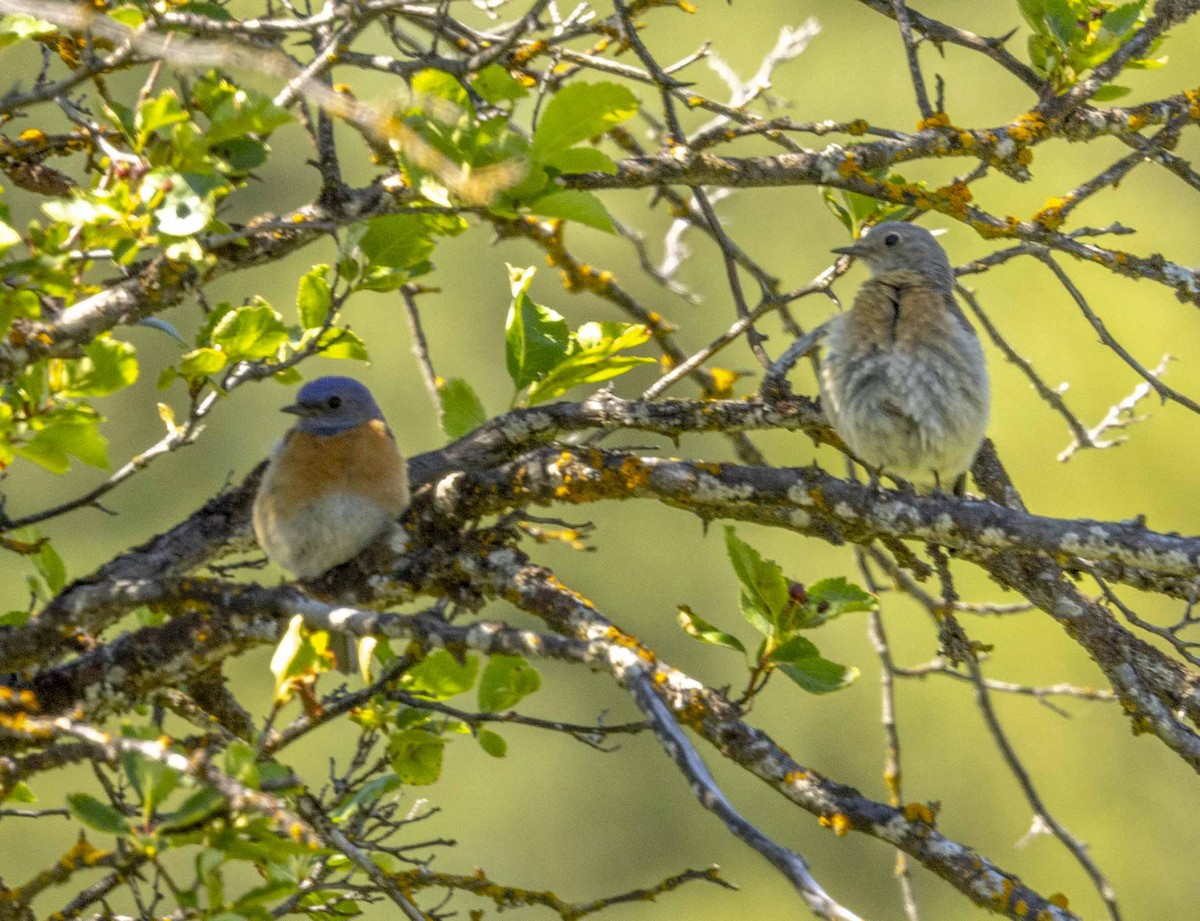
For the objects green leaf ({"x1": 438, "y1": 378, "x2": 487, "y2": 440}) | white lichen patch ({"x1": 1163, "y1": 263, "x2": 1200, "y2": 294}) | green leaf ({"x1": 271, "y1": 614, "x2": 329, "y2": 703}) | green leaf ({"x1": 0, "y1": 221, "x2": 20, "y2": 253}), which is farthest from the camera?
green leaf ({"x1": 438, "y1": 378, "x2": 487, "y2": 440})

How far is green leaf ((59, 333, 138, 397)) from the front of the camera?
3129 millimetres

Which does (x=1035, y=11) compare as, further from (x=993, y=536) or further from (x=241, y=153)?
(x=241, y=153)

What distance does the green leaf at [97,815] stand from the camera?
2438 millimetres

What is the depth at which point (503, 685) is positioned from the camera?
3.85 m

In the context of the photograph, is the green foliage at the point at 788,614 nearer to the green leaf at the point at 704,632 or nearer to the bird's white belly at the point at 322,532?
the green leaf at the point at 704,632

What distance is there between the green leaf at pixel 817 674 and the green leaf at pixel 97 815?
1689 mm

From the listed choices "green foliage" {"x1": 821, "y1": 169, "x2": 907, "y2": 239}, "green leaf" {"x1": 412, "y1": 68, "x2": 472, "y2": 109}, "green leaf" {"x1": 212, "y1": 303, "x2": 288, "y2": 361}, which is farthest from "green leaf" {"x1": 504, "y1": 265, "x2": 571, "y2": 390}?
"green foliage" {"x1": 821, "y1": 169, "x2": 907, "y2": 239}

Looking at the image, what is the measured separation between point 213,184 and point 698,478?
146 cm

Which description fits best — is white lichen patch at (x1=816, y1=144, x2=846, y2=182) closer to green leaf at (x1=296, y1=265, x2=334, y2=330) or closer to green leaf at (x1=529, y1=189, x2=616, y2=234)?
green leaf at (x1=529, y1=189, x2=616, y2=234)

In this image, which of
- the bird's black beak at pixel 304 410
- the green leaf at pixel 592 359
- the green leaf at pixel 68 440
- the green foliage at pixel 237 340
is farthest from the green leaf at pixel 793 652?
the bird's black beak at pixel 304 410

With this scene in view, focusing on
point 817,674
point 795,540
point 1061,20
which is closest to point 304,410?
point 817,674

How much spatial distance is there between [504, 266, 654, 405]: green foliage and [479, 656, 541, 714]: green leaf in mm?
864

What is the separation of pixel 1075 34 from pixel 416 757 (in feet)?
9.76

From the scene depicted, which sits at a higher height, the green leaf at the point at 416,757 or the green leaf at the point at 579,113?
the green leaf at the point at 579,113
